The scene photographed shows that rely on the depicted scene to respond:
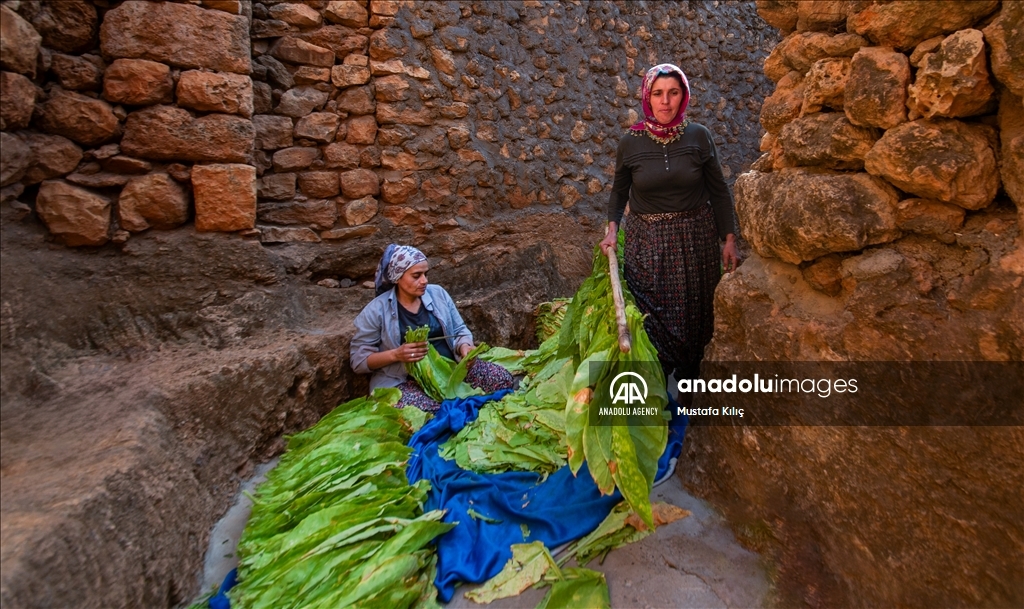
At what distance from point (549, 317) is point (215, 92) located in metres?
2.73

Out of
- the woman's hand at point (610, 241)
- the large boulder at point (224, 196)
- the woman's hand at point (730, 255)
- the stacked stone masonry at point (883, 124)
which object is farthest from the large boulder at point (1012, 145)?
the large boulder at point (224, 196)

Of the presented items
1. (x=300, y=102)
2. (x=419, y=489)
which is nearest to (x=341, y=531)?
(x=419, y=489)

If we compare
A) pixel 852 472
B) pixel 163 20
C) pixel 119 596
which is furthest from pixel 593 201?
pixel 119 596

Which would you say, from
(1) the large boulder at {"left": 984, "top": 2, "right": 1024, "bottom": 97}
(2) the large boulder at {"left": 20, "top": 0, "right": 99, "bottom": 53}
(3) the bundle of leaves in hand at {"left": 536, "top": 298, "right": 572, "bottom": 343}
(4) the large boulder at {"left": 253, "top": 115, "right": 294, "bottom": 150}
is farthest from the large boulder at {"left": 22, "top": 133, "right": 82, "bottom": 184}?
(1) the large boulder at {"left": 984, "top": 2, "right": 1024, "bottom": 97}

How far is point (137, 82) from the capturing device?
2.82 m

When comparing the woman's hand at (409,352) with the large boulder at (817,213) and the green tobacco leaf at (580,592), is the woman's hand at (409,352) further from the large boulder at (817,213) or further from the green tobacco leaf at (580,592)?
the large boulder at (817,213)

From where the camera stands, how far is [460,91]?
4410 mm

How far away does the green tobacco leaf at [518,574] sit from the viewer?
195 centimetres

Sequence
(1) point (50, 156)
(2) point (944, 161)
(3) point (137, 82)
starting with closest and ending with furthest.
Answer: (2) point (944, 161) < (1) point (50, 156) < (3) point (137, 82)

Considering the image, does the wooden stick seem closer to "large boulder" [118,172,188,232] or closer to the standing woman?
the standing woman

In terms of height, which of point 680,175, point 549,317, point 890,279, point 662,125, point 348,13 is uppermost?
point 348,13

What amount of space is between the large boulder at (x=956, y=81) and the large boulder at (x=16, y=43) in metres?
3.05

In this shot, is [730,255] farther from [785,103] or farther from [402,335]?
[402,335]

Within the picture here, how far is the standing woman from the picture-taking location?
274 centimetres
